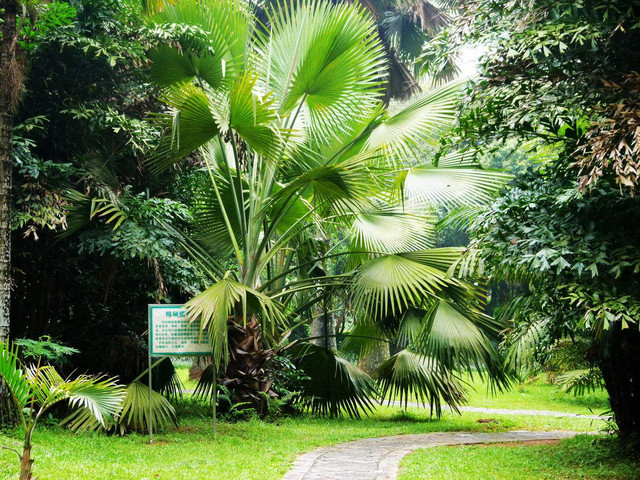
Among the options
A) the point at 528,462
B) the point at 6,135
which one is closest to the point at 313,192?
the point at 6,135

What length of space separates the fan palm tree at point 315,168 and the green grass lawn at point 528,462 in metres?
1.20

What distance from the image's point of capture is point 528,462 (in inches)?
275

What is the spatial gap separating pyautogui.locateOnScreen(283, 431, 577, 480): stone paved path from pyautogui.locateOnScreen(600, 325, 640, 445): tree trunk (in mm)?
2142

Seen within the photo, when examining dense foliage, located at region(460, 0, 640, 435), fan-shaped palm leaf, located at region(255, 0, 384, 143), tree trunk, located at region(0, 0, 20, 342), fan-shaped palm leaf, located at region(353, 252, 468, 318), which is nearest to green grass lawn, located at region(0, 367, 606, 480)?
tree trunk, located at region(0, 0, 20, 342)

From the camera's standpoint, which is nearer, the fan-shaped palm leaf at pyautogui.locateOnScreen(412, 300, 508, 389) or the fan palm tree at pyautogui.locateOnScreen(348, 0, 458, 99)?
the fan-shaped palm leaf at pyautogui.locateOnScreen(412, 300, 508, 389)

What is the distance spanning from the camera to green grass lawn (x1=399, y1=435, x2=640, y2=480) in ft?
20.4

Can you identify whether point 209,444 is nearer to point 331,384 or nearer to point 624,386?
point 331,384

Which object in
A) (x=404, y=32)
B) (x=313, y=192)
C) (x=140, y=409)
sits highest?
(x=404, y=32)

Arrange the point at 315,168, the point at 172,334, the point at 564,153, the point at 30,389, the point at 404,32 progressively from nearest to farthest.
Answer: the point at 30,389, the point at 564,153, the point at 172,334, the point at 315,168, the point at 404,32

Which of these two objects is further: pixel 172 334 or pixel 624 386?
pixel 172 334

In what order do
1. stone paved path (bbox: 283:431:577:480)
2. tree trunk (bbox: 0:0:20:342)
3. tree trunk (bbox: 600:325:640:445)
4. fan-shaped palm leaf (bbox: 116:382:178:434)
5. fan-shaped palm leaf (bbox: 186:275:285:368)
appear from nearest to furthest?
stone paved path (bbox: 283:431:577:480)
tree trunk (bbox: 600:325:640:445)
fan-shaped palm leaf (bbox: 186:275:285:368)
tree trunk (bbox: 0:0:20:342)
fan-shaped palm leaf (bbox: 116:382:178:434)

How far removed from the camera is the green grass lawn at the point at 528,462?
6.21 m

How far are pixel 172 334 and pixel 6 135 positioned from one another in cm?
299

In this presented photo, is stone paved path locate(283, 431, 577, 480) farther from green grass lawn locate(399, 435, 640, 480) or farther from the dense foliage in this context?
the dense foliage
